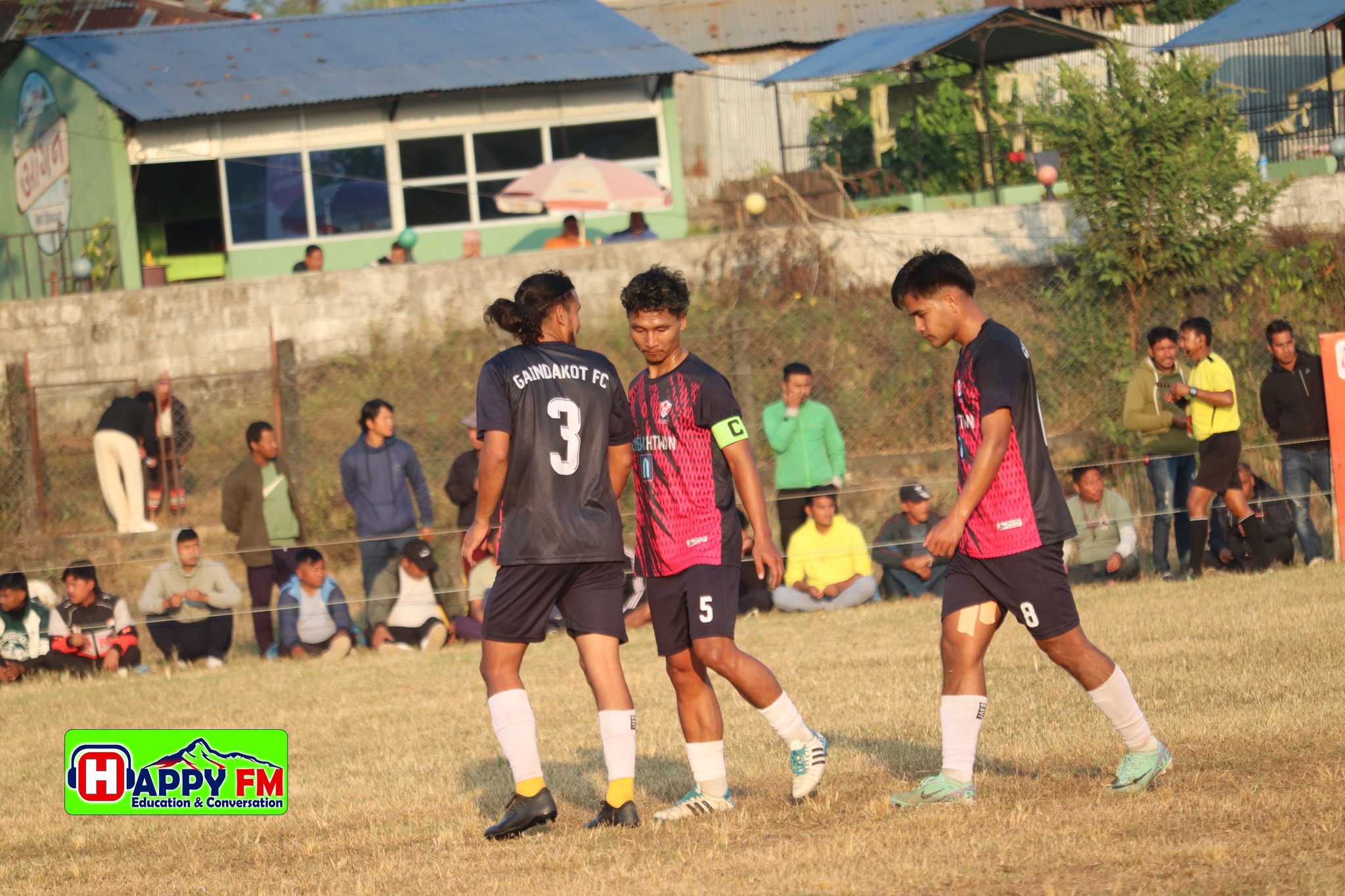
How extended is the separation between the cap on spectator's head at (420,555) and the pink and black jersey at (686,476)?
6.54m

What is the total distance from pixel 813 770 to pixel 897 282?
1832 millimetres

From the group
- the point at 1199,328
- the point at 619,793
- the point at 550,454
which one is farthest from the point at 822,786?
the point at 1199,328

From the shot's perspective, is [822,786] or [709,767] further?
[822,786]

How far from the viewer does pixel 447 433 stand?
1598cm

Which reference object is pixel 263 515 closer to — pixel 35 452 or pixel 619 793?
pixel 35 452

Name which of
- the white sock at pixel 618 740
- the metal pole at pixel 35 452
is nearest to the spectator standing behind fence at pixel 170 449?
the metal pole at pixel 35 452

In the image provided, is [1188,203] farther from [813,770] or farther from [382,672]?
[813,770]

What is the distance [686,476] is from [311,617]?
6.98 metres

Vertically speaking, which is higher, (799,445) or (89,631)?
(799,445)

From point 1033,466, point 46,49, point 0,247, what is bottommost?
point 1033,466

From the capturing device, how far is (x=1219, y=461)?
11555 mm

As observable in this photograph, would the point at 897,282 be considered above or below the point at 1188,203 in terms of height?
below

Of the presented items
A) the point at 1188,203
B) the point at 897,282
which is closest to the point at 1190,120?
the point at 1188,203

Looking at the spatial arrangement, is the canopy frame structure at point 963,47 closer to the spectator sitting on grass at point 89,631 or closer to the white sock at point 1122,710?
the spectator sitting on grass at point 89,631
